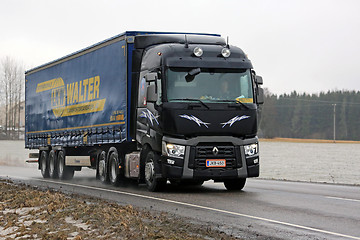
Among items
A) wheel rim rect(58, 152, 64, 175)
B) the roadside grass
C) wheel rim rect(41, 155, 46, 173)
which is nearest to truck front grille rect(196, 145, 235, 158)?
the roadside grass

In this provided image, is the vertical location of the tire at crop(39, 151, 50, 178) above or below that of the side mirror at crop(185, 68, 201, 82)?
below

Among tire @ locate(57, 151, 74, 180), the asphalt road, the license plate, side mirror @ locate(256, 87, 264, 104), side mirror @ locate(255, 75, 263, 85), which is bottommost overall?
the asphalt road

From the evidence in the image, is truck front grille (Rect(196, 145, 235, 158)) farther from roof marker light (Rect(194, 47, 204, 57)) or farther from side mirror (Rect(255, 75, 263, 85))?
roof marker light (Rect(194, 47, 204, 57))

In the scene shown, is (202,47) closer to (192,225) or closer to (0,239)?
(192,225)

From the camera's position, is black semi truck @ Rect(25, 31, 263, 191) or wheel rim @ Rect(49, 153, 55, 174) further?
wheel rim @ Rect(49, 153, 55, 174)

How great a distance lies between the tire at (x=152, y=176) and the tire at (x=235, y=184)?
203 centimetres

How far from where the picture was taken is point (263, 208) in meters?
12.4

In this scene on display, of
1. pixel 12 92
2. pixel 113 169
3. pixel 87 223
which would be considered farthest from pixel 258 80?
pixel 12 92

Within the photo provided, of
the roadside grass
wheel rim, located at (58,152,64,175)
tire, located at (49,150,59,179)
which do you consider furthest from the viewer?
tire, located at (49,150,59,179)

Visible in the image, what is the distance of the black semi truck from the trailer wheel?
31 mm

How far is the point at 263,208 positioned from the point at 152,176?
4485mm

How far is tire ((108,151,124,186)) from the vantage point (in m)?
18.8

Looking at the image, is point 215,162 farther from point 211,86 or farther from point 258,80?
point 258,80

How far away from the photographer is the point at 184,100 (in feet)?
50.5
